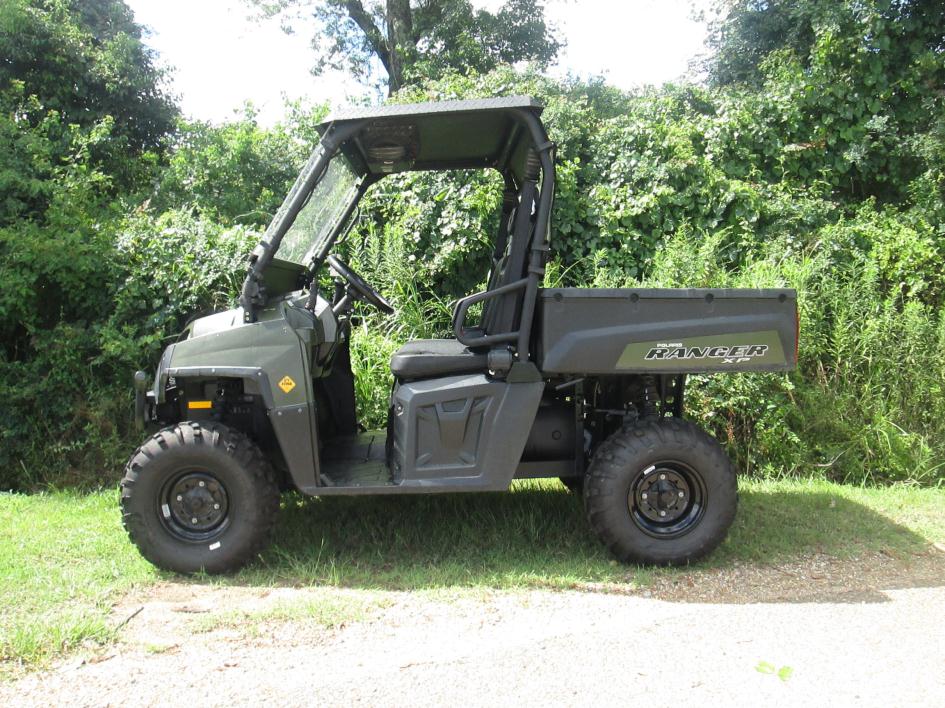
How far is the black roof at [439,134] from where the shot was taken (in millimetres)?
4062

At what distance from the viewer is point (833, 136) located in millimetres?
8617

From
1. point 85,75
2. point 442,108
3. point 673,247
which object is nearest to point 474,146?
point 442,108

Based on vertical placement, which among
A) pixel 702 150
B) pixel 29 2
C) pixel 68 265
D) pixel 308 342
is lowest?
pixel 308 342

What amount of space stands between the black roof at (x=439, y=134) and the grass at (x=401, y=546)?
2.08m

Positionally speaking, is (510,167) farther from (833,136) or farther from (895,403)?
(833,136)

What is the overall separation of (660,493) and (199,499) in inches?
92.0

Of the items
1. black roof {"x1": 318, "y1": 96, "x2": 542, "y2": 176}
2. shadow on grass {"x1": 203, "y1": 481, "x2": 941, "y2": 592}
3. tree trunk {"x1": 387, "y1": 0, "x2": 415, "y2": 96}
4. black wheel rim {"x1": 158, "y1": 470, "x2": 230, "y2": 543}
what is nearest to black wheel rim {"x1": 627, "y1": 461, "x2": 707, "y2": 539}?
shadow on grass {"x1": 203, "y1": 481, "x2": 941, "y2": 592}

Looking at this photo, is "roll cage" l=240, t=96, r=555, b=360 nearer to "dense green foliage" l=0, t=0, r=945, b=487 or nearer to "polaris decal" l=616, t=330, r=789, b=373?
"polaris decal" l=616, t=330, r=789, b=373

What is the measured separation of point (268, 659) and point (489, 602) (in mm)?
1061

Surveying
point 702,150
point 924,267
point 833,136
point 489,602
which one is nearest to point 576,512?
point 489,602

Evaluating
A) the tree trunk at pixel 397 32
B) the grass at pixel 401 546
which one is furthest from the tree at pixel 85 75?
the grass at pixel 401 546

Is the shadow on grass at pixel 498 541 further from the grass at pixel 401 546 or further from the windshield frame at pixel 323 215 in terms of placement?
the windshield frame at pixel 323 215

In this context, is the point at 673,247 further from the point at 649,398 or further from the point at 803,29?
the point at 803,29

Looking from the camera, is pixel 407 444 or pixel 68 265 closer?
pixel 407 444
